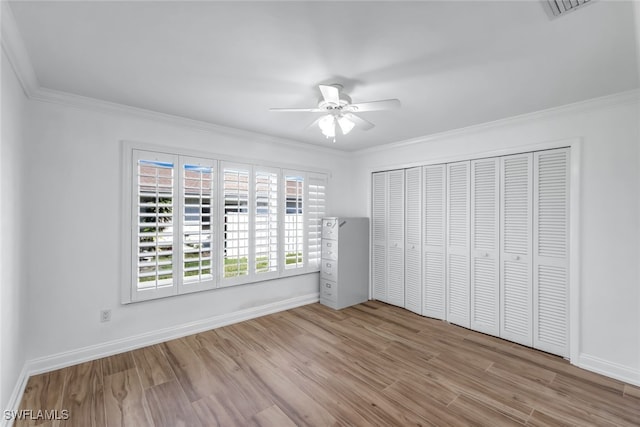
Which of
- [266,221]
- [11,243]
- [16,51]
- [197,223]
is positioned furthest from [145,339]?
[16,51]

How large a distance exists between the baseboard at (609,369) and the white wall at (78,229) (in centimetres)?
399

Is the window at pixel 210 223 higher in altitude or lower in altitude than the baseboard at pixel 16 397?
higher

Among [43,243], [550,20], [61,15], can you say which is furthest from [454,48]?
[43,243]

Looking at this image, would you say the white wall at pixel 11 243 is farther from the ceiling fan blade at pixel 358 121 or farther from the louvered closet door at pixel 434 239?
the louvered closet door at pixel 434 239

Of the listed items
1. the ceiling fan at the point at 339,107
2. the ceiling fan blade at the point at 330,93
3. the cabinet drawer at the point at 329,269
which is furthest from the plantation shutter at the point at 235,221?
the ceiling fan blade at the point at 330,93

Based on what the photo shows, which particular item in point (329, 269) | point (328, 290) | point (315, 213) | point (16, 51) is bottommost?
point (328, 290)

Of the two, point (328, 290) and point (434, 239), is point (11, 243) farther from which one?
point (434, 239)

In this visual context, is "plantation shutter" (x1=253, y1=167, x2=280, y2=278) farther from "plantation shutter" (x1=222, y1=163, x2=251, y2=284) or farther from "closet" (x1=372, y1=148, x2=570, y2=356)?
"closet" (x1=372, y1=148, x2=570, y2=356)

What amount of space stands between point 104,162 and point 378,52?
2.63 metres

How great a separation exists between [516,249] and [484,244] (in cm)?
32

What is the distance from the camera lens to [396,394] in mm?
2143

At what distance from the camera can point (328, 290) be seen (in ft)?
13.6

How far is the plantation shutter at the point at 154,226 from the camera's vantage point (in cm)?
279

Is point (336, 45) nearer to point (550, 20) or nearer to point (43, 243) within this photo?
point (550, 20)
